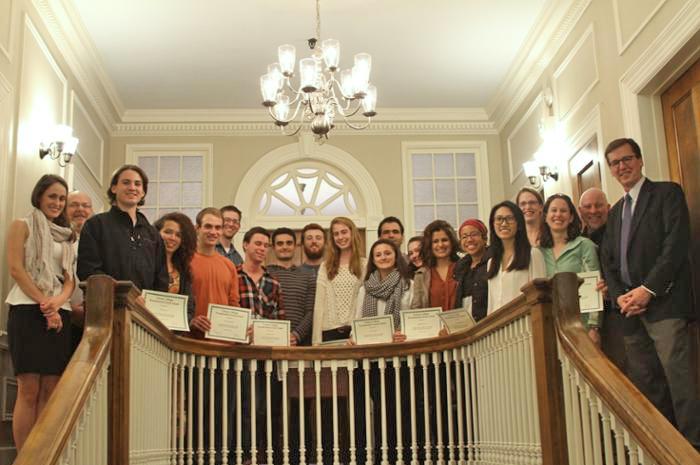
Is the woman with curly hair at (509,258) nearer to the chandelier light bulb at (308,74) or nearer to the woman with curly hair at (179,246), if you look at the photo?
the woman with curly hair at (179,246)

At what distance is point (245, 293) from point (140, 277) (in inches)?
42.5

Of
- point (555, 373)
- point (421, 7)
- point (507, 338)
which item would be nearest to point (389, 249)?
point (507, 338)

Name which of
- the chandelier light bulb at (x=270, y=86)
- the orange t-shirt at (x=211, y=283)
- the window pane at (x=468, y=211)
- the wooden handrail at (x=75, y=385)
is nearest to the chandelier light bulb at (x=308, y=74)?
the chandelier light bulb at (x=270, y=86)

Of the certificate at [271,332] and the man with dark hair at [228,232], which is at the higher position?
the man with dark hair at [228,232]

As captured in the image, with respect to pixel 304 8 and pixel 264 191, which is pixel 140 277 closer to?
pixel 304 8

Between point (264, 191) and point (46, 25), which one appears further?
point (264, 191)

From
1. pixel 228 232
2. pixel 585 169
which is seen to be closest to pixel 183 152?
pixel 228 232

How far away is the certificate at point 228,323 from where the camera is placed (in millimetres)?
4094

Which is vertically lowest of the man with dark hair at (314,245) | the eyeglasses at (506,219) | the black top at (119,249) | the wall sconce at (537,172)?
the black top at (119,249)

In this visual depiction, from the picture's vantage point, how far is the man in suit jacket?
3.70m

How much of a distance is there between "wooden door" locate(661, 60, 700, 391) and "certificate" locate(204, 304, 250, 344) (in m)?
2.46

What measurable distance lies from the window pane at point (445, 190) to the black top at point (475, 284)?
14.9ft

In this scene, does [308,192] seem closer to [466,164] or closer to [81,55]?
[466,164]

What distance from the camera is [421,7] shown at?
6.71m
